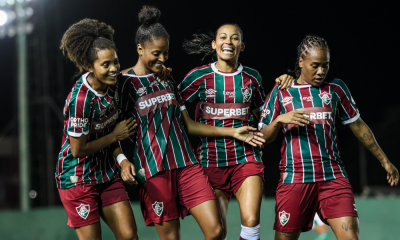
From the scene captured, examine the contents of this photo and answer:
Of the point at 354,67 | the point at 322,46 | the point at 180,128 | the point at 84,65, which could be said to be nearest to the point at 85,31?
the point at 84,65

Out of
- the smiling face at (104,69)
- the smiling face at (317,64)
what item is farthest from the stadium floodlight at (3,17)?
the smiling face at (317,64)

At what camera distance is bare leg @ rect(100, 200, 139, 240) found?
105 inches

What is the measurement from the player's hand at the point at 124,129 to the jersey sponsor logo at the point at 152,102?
0.33 feet

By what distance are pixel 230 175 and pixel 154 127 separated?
2.21 ft

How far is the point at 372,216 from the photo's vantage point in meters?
4.96

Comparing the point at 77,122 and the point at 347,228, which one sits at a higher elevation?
the point at 77,122

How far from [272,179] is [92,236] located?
4.39 metres

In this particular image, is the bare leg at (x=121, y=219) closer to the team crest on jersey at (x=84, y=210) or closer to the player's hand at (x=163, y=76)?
the team crest on jersey at (x=84, y=210)

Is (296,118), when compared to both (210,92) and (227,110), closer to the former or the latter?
(227,110)

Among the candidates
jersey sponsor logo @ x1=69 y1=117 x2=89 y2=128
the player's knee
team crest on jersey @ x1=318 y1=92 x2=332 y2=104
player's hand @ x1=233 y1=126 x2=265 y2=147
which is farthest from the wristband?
team crest on jersey @ x1=318 y1=92 x2=332 y2=104

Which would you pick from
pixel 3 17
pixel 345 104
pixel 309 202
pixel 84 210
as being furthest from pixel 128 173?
pixel 3 17

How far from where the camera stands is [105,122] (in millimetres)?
2730

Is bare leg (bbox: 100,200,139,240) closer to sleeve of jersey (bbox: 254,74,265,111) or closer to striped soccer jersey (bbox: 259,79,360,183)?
striped soccer jersey (bbox: 259,79,360,183)

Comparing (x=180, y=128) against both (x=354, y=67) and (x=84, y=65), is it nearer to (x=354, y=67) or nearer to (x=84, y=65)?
(x=84, y=65)
